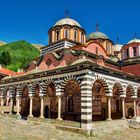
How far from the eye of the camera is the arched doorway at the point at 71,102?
19712mm

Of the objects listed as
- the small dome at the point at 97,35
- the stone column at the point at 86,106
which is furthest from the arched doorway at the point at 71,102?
the small dome at the point at 97,35

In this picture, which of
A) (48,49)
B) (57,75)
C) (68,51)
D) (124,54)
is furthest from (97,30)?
(57,75)

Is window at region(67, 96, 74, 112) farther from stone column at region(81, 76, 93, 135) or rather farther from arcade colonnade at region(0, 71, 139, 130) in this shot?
stone column at region(81, 76, 93, 135)

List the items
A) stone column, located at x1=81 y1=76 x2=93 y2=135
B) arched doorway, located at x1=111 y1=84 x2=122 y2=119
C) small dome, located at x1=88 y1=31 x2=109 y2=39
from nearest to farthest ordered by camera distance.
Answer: stone column, located at x1=81 y1=76 x2=93 y2=135, arched doorway, located at x1=111 y1=84 x2=122 y2=119, small dome, located at x1=88 y1=31 x2=109 y2=39

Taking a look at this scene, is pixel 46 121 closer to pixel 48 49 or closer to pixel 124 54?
pixel 48 49

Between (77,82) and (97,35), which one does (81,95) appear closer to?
(77,82)

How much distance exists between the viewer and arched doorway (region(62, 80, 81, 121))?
64.7ft

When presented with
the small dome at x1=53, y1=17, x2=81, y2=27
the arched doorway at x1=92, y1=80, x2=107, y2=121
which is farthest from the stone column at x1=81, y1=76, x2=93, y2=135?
the small dome at x1=53, y1=17, x2=81, y2=27

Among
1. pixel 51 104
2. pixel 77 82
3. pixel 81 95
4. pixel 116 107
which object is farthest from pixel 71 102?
pixel 81 95

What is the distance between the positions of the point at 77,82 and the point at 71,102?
5.86 m

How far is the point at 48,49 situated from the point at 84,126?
13191 mm

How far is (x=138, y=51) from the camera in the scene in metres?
23.9

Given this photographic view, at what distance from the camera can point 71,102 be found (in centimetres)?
2048

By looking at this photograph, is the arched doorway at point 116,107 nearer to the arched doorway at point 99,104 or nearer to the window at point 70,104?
the arched doorway at point 99,104
